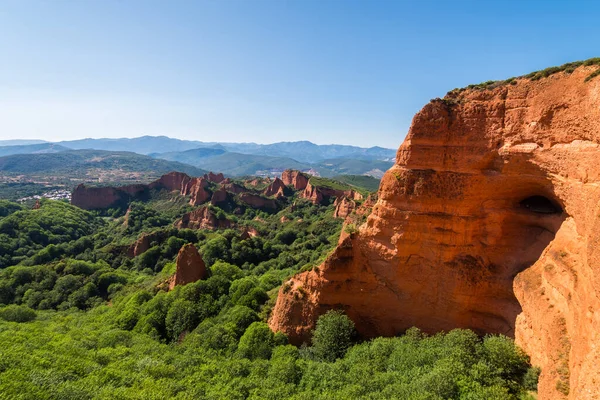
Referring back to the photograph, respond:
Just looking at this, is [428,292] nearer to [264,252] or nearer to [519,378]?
[519,378]

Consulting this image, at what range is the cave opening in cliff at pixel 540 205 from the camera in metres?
19.1

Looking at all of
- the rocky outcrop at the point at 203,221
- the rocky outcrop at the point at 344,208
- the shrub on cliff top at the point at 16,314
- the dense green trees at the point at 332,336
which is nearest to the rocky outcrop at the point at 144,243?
the rocky outcrop at the point at 203,221

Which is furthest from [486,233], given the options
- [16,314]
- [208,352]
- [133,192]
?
[133,192]

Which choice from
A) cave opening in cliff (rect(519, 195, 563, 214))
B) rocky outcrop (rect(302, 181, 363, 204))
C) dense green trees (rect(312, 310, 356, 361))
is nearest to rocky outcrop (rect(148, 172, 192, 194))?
rocky outcrop (rect(302, 181, 363, 204))

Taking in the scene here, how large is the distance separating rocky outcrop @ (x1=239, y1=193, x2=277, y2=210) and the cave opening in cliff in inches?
3922

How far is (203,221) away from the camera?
3625 inches

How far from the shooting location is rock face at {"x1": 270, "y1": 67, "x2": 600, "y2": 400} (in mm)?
14969

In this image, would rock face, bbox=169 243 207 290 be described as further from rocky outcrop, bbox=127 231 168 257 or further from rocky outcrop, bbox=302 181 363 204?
rocky outcrop, bbox=302 181 363 204

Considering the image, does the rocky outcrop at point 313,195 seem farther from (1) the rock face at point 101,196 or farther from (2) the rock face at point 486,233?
(2) the rock face at point 486,233

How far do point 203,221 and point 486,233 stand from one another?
82.1m

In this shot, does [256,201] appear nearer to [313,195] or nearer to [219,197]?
[219,197]

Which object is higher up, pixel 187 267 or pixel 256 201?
pixel 187 267

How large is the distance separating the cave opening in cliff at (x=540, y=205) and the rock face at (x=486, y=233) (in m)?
0.08

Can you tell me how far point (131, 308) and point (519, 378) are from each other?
34.5m
